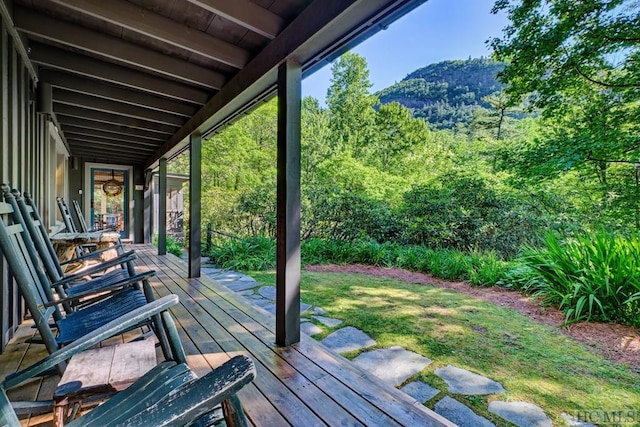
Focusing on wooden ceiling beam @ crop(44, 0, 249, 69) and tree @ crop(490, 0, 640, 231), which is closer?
wooden ceiling beam @ crop(44, 0, 249, 69)

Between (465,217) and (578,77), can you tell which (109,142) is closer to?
(465,217)

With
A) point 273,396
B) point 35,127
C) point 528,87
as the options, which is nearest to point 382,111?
point 528,87

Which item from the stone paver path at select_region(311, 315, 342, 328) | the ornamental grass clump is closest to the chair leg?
the stone paver path at select_region(311, 315, 342, 328)

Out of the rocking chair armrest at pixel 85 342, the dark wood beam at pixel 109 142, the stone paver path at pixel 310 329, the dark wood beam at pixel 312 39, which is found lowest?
the stone paver path at pixel 310 329

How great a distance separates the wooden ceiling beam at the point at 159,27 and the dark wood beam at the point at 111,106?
2.00 meters

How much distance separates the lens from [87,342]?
0.94 metres

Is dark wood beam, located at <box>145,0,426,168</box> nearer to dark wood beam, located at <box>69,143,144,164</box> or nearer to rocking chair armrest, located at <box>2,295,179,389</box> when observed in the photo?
rocking chair armrest, located at <box>2,295,179,389</box>

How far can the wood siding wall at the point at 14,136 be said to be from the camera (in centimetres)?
208

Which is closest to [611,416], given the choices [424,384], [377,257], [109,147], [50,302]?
[424,384]

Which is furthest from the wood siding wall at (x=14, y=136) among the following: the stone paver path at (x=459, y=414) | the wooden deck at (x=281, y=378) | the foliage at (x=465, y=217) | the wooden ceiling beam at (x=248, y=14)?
the foliage at (x=465, y=217)

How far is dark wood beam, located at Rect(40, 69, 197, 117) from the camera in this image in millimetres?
3223

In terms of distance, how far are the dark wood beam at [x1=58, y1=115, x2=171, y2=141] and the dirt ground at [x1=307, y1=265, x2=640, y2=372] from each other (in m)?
4.68

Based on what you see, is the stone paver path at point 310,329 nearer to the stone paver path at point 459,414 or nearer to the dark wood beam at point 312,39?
the stone paver path at point 459,414

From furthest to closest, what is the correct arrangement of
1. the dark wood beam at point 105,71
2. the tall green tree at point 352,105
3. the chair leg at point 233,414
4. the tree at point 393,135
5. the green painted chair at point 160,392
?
1. the tall green tree at point 352,105
2. the tree at point 393,135
3. the dark wood beam at point 105,71
4. the chair leg at point 233,414
5. the green painted chair at point 160,392
